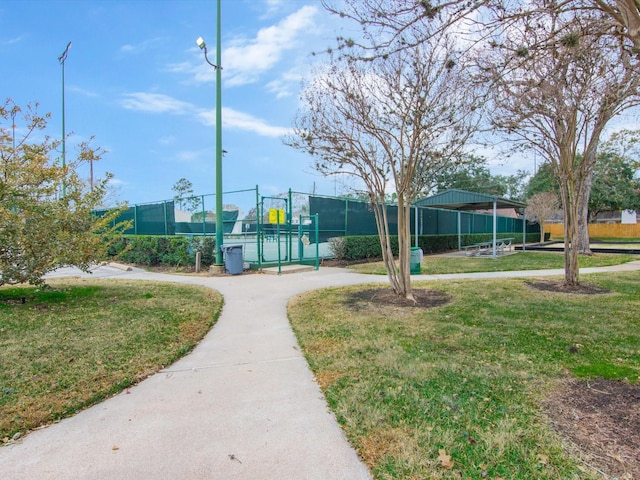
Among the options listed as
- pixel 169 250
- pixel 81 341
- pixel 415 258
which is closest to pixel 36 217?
pixel 81 341

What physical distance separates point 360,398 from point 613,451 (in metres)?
1.71

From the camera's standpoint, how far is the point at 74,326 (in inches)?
206

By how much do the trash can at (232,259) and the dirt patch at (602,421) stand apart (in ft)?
30.0

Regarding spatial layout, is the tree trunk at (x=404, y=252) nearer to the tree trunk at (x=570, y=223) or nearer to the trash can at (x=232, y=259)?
the tree trunk at (x=570, y=223)

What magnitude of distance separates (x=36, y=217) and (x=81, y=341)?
122 inches

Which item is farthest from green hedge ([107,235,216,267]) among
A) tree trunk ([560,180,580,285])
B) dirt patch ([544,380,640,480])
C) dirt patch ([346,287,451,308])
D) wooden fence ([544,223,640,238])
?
wooden fence ([544,223,640,238])

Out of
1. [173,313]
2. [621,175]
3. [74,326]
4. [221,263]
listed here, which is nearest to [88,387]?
[74,326]

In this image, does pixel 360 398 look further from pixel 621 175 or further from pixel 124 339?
pixel 621 175

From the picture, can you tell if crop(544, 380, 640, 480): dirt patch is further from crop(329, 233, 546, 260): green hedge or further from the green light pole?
crop(329, 233, 546, 260): green hedge

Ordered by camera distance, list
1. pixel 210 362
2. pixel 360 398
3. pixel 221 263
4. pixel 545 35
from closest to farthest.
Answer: pixel 360 398, pixel 210 362, pixel 545 35, pixel 221 263

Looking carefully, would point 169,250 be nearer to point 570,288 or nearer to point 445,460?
point 570,288

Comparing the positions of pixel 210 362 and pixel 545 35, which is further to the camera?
pixel 545 35

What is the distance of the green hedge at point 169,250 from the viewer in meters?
12.5

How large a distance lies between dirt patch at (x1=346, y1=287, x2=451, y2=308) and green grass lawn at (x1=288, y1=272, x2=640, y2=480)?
0.11 m
